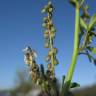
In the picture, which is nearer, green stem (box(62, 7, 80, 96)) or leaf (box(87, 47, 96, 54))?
green stem (box(62, 7, 80, 96))

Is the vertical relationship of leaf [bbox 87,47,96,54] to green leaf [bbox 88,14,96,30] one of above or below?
below

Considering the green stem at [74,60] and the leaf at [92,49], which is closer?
the green stem at [74,60]

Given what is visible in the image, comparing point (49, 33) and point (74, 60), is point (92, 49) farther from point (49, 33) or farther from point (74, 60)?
point (49, 33)

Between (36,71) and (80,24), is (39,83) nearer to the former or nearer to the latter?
(36,71)

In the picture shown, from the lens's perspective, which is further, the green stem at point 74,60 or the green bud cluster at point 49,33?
the green bud cluster at point 49,33

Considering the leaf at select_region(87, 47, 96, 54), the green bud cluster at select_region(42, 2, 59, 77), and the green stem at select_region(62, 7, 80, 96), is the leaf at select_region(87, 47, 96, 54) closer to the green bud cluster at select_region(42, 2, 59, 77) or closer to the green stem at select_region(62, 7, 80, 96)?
the green stem at select_region(62, 7, 80, 96)

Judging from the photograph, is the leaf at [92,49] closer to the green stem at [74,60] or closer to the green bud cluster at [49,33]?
the green stem at [74,60]

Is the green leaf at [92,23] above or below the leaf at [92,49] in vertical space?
above

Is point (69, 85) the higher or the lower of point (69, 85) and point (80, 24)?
the lower

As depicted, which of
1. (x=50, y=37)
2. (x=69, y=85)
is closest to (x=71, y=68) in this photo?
(x=69, y=85)

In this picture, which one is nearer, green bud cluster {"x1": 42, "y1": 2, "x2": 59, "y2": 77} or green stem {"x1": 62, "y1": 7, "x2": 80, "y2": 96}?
green stem {"x1": 62, "y1": 7, "x2": 80, "y2": 96}

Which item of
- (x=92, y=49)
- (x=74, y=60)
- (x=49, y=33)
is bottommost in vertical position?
(x=74, y=60)
